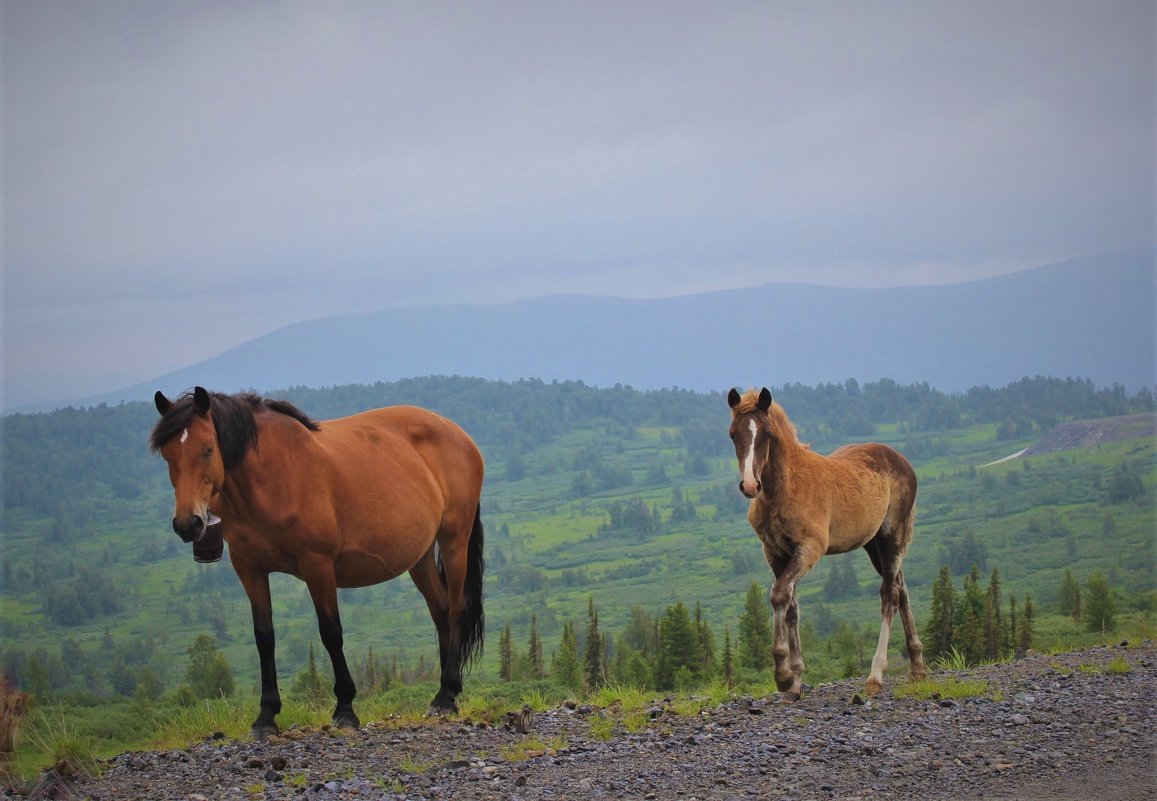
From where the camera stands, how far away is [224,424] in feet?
35.4

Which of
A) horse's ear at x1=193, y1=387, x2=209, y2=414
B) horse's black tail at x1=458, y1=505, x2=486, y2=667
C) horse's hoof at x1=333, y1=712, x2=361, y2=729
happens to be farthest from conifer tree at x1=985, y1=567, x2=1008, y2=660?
horse's ear at x1=193, y1=387, x2=209, y2=414

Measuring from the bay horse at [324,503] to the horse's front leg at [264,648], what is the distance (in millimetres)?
15

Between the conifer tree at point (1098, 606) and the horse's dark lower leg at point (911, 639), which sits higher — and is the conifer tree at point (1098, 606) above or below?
below

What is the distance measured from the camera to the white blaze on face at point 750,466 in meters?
11.3

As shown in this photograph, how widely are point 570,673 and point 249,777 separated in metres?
35.2

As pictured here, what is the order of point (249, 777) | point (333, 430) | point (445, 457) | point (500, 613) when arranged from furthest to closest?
point (500, 613) < point (445, 457) < point (333, 430) < point (249, 777)

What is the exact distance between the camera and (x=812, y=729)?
10297mm

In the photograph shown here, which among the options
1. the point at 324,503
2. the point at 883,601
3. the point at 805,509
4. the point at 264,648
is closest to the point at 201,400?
the point at 324,503

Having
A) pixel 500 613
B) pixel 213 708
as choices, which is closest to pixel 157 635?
pixel 500 613

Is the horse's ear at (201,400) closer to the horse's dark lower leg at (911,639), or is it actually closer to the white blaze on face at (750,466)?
the white blaze on face at (750,466)

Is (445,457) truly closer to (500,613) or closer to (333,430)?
(333,430)

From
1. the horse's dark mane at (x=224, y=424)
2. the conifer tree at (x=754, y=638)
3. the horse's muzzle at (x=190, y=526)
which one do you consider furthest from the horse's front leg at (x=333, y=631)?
the conifer tree at (x=754, y=638)

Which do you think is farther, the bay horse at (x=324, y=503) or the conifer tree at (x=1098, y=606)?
the conifer tree at (x=1098, y=606)

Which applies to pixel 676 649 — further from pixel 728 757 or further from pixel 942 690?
pixel 728 757
